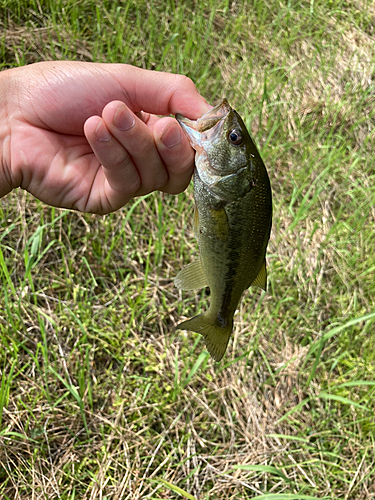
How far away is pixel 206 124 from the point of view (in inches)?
56.3

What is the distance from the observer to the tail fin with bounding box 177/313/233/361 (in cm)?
160

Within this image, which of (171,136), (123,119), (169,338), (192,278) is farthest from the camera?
(169,338)

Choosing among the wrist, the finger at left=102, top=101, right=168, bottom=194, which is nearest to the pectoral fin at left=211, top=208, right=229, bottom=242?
the finger at left=102, top=101, right=168, bottom=194

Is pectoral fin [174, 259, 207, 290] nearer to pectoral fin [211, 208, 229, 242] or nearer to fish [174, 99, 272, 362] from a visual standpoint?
fish [174, 99, 272, 362]

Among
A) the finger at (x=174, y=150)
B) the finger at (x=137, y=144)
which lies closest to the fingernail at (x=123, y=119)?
the finger at (x=137, y=144)

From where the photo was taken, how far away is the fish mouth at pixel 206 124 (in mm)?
1407

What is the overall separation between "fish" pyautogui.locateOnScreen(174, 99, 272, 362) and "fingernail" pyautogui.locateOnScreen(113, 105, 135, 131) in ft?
0.53

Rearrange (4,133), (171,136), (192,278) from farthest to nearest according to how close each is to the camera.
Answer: (4,133) < (192,278) < (171,136)

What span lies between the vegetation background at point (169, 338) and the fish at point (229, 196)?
1.01 meters

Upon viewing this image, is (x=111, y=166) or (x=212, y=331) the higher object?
(x=111, y=166)

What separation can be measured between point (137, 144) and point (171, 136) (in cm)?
13

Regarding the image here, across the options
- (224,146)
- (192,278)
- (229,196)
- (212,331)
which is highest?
(224,146)

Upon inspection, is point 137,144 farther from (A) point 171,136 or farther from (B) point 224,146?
(B) point 224,146

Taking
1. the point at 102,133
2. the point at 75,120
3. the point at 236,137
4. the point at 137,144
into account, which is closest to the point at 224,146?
the point at 236,137
